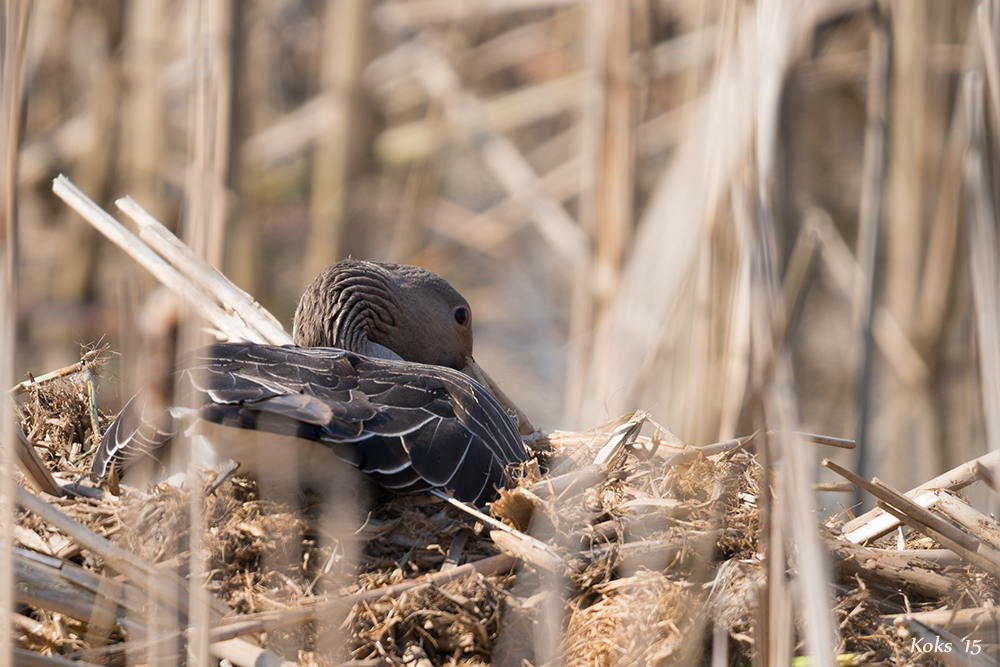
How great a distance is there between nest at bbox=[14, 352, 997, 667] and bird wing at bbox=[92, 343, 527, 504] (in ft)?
0.65

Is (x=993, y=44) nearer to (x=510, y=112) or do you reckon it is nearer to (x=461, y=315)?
(x=461, y=315)

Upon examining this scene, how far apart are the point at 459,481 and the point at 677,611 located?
1.01m

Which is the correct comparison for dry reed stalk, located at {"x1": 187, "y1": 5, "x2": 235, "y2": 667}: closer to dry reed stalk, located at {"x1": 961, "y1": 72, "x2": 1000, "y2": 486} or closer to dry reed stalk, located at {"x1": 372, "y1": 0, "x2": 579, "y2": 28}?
dry reed stalk, located at {"x1": 961, "y1": 72, "x2": 1000, "y2": 486}

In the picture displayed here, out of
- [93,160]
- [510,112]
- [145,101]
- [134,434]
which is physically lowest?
[134,434]

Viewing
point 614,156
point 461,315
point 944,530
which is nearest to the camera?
point 944,530

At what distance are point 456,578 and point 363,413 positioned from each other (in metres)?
0.74

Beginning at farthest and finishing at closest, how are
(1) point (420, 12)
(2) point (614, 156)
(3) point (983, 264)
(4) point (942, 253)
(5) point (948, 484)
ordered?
(1) point (420, 12)
(4) point (942, 253)
(2) point (614, 156)
(5) point (948, 484)
(3) point (983, 264)

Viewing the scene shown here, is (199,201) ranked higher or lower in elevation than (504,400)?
lower

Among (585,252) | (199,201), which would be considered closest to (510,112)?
(585,252)

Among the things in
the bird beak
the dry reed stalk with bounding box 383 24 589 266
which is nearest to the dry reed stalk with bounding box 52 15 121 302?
the dry reed stalk with bounding box 383 24 589 266

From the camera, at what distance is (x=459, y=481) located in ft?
11.5

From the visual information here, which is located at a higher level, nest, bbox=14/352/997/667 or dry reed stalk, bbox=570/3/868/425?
dry reed stalk, bbox=570/3/868/425

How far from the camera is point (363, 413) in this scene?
341 centimetres

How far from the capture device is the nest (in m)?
2.73
